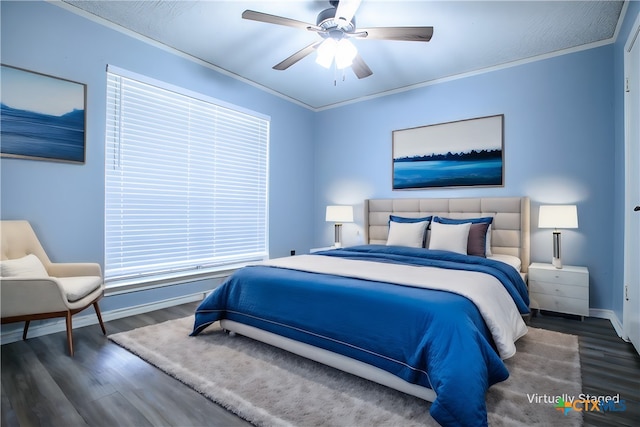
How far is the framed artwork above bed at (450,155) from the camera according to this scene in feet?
12.4

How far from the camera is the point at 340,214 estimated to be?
466 centimetres

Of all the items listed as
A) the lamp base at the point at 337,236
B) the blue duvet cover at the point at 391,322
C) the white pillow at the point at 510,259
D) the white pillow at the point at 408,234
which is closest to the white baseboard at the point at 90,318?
the blue duvet cover at the point at 391,322

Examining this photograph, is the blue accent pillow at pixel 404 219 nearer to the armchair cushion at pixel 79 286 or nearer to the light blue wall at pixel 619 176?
the light blue wall at pixel 619 176

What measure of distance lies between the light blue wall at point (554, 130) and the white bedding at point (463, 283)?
1661 millimetres

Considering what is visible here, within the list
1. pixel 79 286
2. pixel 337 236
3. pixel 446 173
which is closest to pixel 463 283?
pixel 446 173

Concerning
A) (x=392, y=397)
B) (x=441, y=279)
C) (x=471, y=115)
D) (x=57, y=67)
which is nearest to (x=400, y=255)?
(x=441, y=279)

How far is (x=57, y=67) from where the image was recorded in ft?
8.95

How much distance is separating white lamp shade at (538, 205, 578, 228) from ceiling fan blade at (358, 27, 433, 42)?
2.08 m

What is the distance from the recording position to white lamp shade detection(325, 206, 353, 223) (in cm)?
462

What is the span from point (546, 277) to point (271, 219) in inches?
132

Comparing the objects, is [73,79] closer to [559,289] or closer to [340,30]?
[340,30]

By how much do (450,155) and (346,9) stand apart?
2.44 metres

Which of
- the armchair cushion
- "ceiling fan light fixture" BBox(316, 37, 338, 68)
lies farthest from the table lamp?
the armchair cushion

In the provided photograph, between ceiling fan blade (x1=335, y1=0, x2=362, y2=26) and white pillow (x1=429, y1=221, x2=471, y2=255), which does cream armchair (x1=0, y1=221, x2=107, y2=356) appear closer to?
ceiling fan blade (x1=335, y1=0, x2=362, y2=26)
